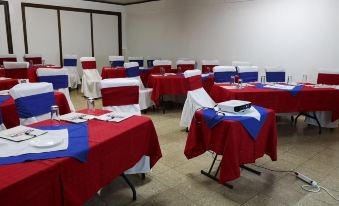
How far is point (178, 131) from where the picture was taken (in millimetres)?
4539

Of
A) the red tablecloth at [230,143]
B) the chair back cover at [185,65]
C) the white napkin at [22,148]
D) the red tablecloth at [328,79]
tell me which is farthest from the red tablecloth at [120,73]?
the white napkin at [22,148]

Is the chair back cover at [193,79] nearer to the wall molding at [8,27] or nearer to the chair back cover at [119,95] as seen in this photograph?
the chair back cover at [119,95]

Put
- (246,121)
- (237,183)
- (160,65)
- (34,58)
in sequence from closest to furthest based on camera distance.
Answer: (246,121) < (237,183) < (160,65) < (34,58)

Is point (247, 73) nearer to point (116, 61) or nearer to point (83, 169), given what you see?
point (83, 169)

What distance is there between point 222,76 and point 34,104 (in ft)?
10.7

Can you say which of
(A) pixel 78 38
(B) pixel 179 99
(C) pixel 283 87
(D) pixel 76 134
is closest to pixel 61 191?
(D) pixel 76 134

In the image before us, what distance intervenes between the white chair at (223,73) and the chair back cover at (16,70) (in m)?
3.56

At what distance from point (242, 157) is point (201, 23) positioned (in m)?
5.92

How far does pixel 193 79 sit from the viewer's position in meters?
4.12

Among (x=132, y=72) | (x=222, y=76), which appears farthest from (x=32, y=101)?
(x=132, y=72)

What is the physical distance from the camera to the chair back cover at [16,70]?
5.02m

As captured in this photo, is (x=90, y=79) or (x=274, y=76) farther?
(x=90, y=79)

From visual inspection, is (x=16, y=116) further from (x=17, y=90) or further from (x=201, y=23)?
(x=201, y=23)

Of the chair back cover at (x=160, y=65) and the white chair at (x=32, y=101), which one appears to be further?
the chair back cover at (x=160, y=65)
